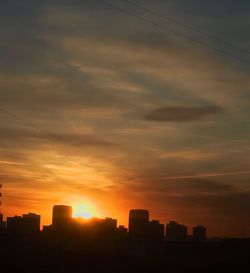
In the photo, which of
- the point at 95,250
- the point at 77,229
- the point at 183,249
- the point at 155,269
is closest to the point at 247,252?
the point at 183,249

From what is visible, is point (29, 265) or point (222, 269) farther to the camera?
point (222, 269)

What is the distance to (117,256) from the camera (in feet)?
414

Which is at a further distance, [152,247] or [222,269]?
[152,247]

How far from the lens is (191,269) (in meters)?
126

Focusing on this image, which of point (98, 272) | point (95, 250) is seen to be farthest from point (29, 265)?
point (95, 250)

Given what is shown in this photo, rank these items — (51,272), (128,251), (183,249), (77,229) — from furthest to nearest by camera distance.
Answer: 1. (77,229)
2. (183,249)
3. (128,251)
4. (51,272)

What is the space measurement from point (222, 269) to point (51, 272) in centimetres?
4129

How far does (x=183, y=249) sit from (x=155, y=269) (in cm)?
1880

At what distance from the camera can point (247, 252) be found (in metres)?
136

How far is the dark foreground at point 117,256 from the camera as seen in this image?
366 feet

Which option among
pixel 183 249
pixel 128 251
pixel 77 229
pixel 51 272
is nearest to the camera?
pixel 51 272

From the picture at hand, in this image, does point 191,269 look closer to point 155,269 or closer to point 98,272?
point 155,269

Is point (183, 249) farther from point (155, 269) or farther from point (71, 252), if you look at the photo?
point (71, 252)

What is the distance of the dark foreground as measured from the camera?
111688mm
